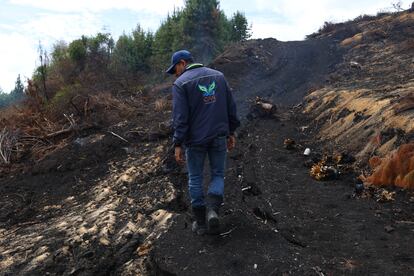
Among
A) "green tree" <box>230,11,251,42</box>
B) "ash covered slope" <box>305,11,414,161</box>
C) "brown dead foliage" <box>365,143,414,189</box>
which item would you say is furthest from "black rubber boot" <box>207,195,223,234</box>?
"green tree" <box>230,11,251,42</box>

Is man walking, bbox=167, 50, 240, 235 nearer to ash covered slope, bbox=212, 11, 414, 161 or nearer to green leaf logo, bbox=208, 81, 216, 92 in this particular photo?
green leaf logo, bbox=208, 81, 216, 92

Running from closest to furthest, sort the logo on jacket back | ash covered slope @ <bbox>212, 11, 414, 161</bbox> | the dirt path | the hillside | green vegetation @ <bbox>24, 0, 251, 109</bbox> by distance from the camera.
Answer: the dirt path < the hillside < the logo on jacket back < ash covered slope @ <bbox>212, 11, 414, 161</bbox> < green vegetation @ <bbox>24, 0, 251, 109</bbox>

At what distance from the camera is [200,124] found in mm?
4551

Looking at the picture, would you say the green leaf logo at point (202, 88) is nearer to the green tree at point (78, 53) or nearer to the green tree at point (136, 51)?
the green tree at point (78, 53)

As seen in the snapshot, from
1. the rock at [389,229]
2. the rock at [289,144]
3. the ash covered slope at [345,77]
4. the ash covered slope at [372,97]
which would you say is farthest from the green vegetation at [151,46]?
the rock at [389,229]

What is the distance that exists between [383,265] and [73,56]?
20106 mm

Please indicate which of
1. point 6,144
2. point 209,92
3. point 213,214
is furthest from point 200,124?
point 6,144

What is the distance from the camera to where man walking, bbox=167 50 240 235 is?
4504mm

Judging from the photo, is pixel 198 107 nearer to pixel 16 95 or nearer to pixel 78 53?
pixel 78 53

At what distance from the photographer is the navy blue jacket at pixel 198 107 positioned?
4.50 meters

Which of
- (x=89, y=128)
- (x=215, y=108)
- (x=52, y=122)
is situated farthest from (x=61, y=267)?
(x=52, y=122)

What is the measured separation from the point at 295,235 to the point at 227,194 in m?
1.43

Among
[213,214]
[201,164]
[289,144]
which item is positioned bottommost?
[289,144]

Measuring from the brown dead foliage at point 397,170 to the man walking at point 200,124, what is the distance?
2.76 metres
